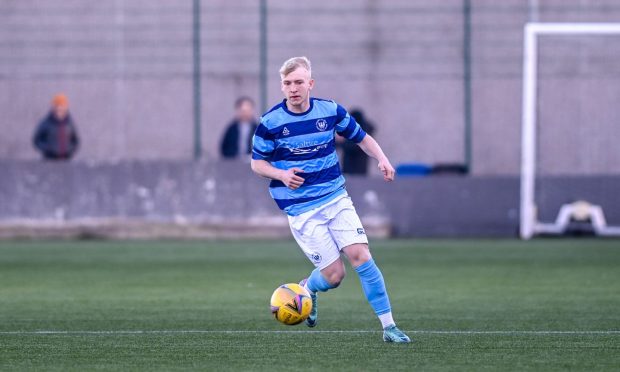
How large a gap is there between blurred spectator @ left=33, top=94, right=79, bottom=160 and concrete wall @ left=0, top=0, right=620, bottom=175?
384 cm

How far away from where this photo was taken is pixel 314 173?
369 inches

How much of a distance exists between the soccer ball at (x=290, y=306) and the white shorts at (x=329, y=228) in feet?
1.03

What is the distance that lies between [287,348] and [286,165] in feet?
4.36

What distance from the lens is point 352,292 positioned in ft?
43.8

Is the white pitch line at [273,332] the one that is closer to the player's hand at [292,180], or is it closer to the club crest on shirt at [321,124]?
the player's hand at [292,180]

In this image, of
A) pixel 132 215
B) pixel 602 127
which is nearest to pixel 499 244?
pixel 602 127

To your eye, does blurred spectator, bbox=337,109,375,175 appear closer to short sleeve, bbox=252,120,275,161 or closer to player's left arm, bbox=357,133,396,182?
player's left arm, bbox=357,133,396,182

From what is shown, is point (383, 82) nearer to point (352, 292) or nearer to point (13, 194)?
point (13, 194)

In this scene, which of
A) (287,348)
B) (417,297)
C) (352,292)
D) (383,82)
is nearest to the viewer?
(287,348)

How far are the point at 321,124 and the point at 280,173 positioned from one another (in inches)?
20.2

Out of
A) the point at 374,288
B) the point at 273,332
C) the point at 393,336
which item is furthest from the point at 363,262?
the point at 273,332

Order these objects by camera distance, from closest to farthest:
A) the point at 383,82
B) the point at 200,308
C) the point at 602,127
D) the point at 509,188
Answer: the point at 200,308, the point at 509,188, the point at 602,127, the point at 383,82

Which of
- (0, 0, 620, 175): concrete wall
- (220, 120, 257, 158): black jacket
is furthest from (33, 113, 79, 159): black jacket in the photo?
(0, 0, 620, 175): concrete wall

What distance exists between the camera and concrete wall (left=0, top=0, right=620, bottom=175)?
83.2ft
